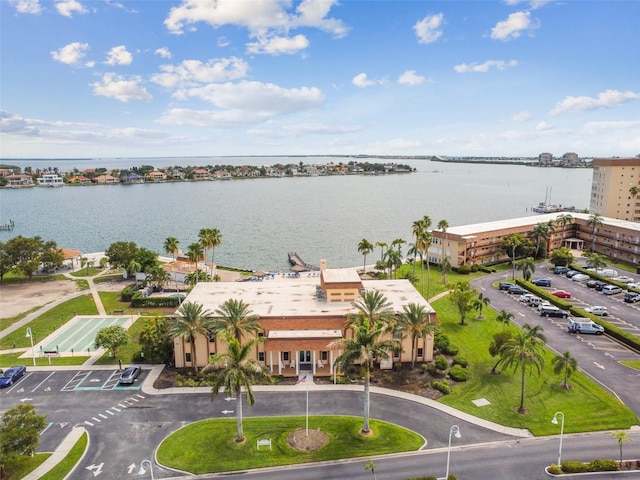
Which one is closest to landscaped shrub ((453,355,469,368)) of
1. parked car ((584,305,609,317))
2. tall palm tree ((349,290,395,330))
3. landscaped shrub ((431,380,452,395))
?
landscaped shrub ((431,380,452,395))

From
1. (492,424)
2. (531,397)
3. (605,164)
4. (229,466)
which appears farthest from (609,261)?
(229,466)

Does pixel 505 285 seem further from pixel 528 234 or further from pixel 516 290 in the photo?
pixel 528 234

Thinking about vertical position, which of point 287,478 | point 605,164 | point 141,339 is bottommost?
point 287,478

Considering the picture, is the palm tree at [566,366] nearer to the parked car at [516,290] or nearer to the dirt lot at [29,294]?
the parked car at [516,290]

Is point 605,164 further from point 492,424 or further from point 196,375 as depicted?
point 196,375

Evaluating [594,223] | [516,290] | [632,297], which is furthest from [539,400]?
[594,223]

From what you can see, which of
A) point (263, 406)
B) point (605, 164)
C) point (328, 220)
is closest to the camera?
point (263, 406)
